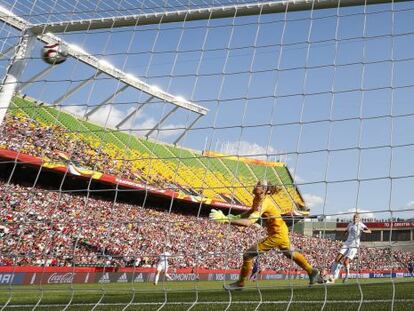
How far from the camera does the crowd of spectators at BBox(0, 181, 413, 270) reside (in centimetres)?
1293

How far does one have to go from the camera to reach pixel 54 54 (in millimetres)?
6094

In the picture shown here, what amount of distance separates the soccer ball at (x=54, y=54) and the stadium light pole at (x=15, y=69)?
21 cm

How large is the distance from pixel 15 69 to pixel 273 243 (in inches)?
171

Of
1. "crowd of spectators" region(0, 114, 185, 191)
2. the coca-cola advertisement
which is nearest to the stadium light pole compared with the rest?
"crowd of spectators" region(0, 114, 185, 191)

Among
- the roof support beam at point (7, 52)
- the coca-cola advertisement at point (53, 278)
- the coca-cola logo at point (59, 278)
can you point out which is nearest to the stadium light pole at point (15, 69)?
the roof support beam at point (7, 52)

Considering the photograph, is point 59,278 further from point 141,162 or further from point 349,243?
point 349,243

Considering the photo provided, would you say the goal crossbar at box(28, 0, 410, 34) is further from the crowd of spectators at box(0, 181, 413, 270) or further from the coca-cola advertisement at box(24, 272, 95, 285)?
the coca-cola advertisement at box(24, 272, 95, 285)

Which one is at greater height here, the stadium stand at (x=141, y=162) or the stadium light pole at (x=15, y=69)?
the stadium stand at (x=141, y=162)

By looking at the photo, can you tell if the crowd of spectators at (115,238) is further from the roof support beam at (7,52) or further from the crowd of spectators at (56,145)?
the roof support beam at (7,52)

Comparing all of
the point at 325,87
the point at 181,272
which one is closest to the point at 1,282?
the point at 181,272

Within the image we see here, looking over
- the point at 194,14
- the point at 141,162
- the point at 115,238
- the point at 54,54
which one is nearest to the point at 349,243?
the point at 194,14

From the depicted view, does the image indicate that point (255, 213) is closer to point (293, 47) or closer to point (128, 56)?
point (293, 47)

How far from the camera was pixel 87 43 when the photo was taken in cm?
575

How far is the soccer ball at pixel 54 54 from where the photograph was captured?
19.9 feet
